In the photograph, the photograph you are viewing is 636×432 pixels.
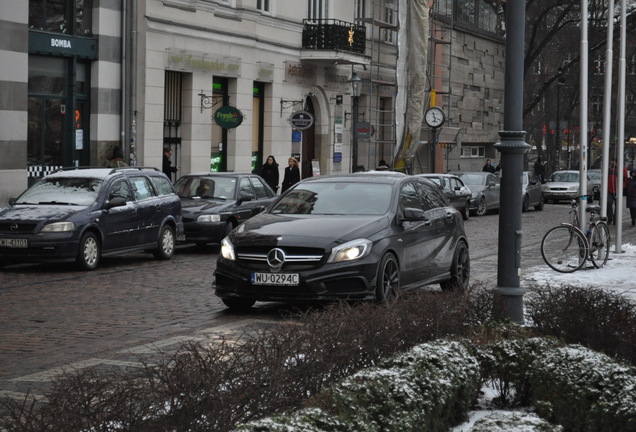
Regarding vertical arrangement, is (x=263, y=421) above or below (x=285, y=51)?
below

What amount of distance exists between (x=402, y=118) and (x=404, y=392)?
35922mm

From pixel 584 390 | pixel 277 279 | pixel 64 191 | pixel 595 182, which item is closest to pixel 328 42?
pixel 595 182

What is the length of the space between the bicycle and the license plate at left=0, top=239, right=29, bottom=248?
819 cm

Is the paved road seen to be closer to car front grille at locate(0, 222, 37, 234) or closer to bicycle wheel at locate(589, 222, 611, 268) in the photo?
car front grille at locate(0, 222, 37, 234)

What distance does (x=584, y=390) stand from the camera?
696cm

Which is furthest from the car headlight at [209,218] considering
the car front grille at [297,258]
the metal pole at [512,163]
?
the metal pole at [512,163]

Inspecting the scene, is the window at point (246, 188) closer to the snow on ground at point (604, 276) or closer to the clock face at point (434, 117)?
the snow on ground at point (604, 276)

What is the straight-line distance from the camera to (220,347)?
6.39 m

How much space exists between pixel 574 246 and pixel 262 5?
22250 mm

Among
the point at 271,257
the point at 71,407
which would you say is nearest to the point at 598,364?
the point at 71,407

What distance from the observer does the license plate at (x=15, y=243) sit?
18.3 m

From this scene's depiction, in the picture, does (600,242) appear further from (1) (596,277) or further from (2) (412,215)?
(2) (412,215)

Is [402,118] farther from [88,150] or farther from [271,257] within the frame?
[271,257]

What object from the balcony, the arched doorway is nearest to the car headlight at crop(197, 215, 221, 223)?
the balcony
